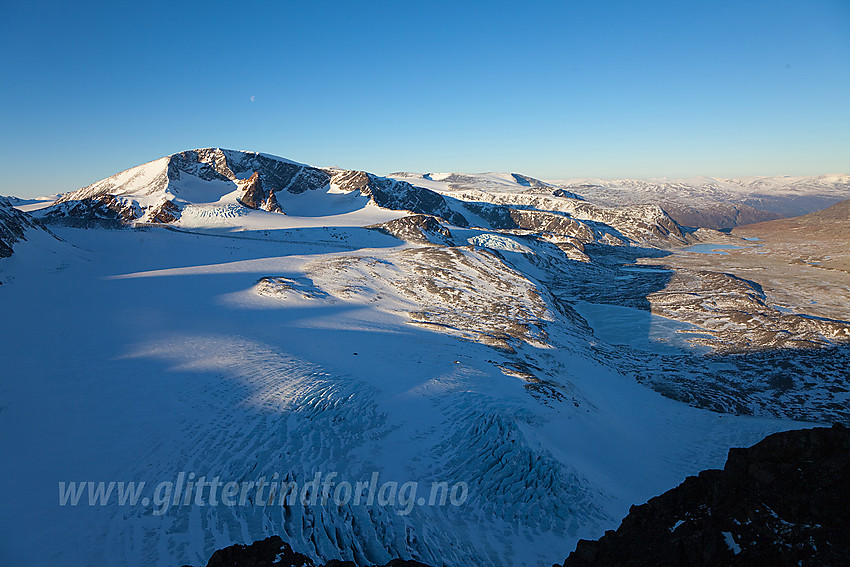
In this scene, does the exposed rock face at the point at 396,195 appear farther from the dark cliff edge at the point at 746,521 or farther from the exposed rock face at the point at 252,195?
the dark cliff edge at the point at 746,521

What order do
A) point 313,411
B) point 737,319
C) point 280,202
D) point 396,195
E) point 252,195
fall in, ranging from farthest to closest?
1. point 396,195
2. point 280,202
3. point 252,195
4. point 737,319
5. point 313,411

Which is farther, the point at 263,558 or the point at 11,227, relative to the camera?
the point at 11,227

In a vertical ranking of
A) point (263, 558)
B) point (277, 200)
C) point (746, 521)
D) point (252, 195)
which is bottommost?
point (263, 558)

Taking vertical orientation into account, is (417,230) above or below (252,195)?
below

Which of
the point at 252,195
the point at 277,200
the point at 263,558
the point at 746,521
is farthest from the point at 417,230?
the point at 746,521

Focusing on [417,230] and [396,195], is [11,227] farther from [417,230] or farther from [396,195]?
[396,195]

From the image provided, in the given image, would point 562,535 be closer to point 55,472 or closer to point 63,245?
point 55,472

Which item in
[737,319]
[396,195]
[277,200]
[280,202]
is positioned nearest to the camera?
[737,319]
